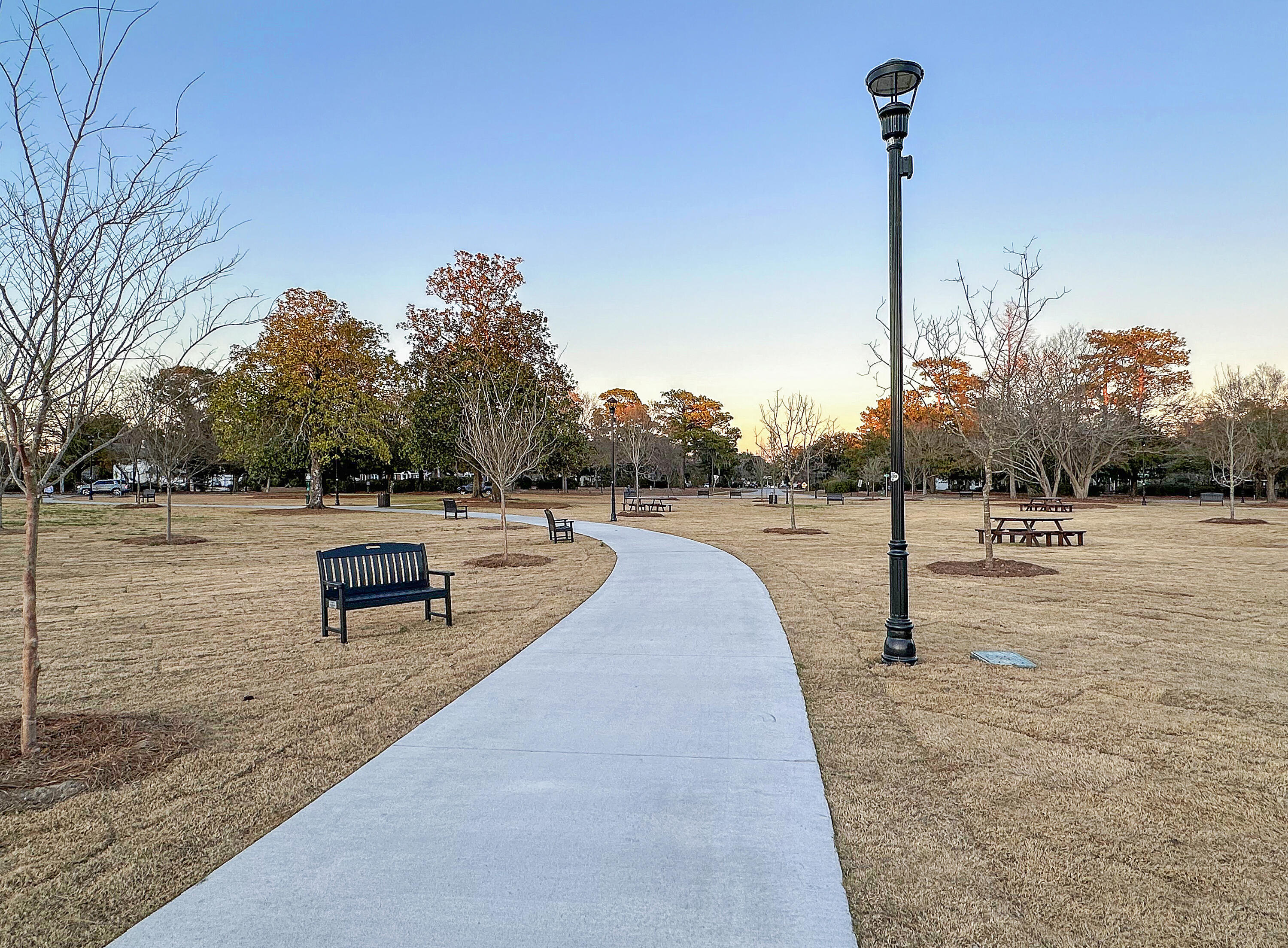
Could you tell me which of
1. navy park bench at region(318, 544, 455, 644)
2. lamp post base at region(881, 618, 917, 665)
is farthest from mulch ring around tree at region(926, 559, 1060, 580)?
navy park bench at region(318, 544, 455, 644)

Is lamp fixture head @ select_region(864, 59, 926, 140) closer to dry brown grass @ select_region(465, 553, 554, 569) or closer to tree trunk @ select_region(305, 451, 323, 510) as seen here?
dry brown grass @ select_region(465, 553, 554, 569)

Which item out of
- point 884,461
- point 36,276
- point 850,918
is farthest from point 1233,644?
point 884,461

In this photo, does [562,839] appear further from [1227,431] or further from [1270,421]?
[1270,421]

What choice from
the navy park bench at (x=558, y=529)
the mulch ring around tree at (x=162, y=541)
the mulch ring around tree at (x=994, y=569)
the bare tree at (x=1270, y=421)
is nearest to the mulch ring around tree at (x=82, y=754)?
the mulch ring around tree at (x=994, y=569)

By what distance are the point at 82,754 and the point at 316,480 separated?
32.9 m

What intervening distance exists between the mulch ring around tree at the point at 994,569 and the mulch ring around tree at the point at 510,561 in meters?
7.16

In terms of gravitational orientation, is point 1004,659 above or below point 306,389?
below

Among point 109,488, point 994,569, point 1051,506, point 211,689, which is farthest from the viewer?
point 109,488

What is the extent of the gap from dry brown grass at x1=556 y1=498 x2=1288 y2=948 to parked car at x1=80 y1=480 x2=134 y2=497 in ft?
197

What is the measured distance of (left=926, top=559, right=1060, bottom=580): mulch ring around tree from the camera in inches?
465

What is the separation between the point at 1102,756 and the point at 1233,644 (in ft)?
14.0

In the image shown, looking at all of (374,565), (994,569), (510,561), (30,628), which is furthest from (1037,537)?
(30,628)

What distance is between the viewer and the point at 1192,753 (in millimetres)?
4238

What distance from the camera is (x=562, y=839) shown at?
3123 mm
